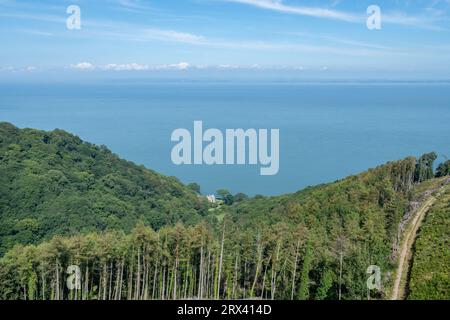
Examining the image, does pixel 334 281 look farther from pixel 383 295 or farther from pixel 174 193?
pixel 174 193

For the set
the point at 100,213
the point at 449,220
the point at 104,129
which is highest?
the point at 104,129

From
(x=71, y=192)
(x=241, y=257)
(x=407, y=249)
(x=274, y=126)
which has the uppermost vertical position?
(x=274, y=126)

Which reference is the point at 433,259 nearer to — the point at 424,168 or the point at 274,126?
the point at 424,168

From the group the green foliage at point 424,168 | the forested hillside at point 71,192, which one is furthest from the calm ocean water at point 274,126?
the green foliage at point 424,168

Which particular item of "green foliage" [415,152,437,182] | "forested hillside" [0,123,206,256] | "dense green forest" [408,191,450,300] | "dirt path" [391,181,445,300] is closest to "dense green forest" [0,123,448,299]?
"dirt path" [391,181,445,300]

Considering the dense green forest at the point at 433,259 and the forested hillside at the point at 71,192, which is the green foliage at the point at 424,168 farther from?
the forested hillside at the point at 71,192

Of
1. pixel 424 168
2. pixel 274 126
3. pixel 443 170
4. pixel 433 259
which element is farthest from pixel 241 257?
pixel 274 126

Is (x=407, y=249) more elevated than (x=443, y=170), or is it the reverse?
(x=443, y=170)
